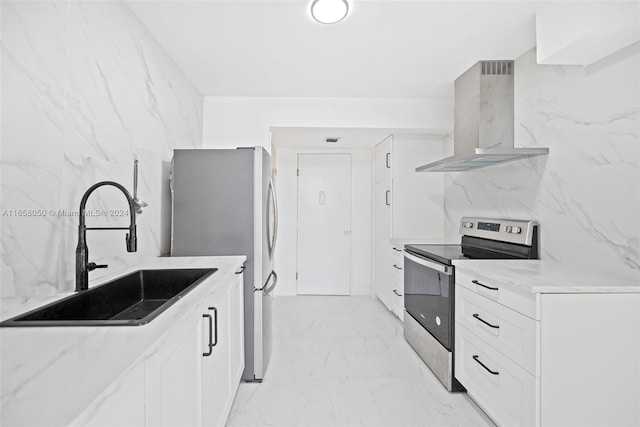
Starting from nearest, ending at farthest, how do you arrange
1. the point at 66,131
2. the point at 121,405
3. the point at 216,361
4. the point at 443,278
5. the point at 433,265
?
1. the point at 121,405
2. the point at 66,131
3. the point at 216,361
4. the point at 443,278
5. the point at 433,265

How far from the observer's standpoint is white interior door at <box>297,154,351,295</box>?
480cm

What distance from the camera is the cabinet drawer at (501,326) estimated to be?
150 centimetres

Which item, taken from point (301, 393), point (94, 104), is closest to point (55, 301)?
point (94, 104)

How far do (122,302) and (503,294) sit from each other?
187 centimetres

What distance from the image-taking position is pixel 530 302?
1497 mm

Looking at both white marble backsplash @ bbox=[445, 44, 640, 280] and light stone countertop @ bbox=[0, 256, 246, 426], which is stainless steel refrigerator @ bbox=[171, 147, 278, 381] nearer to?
light stone countertop @ bbox=[0, 256, 246, 426]

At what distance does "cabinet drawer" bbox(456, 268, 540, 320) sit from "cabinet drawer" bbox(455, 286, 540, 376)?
0.03 meters

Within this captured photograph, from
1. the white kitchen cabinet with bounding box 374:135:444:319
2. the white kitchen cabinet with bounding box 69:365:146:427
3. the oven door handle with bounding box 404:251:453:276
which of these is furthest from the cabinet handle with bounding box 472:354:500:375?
the white kitchen cabinet with bounding box 374:135:444:319

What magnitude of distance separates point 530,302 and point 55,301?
1.91m

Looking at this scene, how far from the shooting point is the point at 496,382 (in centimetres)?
174

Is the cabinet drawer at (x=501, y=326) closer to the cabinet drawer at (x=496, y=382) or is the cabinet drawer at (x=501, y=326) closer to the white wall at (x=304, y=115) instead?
the cabinet drawer at (x=496, y=382)

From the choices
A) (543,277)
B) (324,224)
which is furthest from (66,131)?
(324,224)

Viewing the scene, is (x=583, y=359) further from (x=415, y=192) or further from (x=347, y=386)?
(x=415, y=192)

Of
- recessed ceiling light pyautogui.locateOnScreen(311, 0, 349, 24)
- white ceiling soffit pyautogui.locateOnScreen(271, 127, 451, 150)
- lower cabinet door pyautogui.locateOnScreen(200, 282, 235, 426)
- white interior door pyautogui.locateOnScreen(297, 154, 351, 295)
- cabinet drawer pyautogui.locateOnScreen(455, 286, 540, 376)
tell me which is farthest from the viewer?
white interior door pyautogui.locateOnScreen(297, 154, 351, 295)
